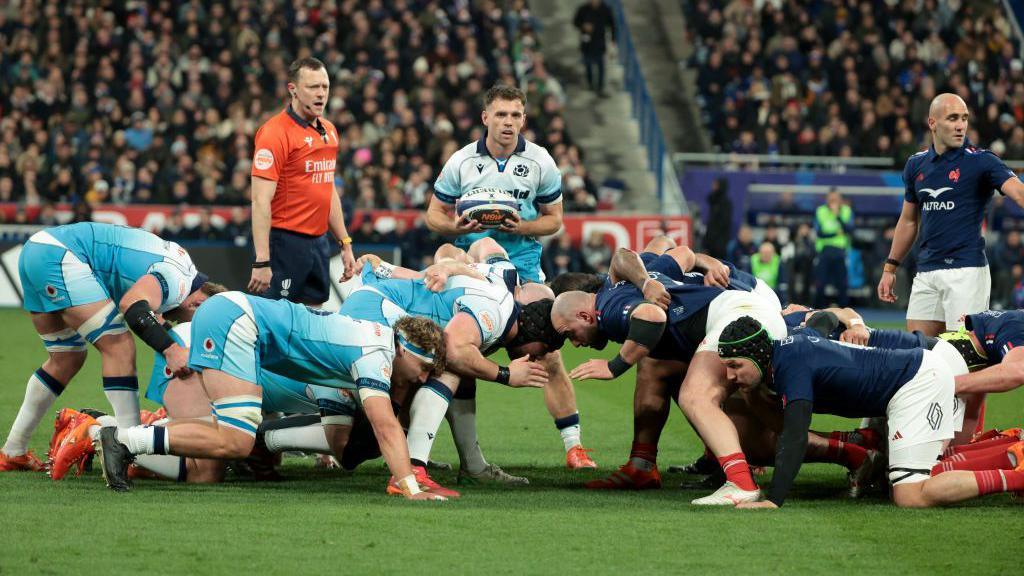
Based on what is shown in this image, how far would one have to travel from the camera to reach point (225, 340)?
24.4 ft

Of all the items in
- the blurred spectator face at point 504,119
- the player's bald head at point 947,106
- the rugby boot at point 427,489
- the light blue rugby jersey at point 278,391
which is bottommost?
the rugby boot at point 427,489

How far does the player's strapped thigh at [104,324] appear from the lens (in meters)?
8.33

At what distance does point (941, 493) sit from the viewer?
735 cm

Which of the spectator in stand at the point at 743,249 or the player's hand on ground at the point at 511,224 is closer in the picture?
the player's hand on ground at the point at 511,224

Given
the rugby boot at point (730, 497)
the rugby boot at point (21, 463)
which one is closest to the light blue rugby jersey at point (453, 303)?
the rugby boot at point (730, 497)

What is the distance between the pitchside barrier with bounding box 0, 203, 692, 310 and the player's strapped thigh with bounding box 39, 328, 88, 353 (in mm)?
10466

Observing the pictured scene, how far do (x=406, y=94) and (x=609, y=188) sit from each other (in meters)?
4.19

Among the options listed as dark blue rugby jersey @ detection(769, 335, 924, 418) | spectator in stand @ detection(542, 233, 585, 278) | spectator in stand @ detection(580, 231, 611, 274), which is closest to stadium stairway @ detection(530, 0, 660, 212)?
spectator in stand @ detection(580, 231, 611, 274)

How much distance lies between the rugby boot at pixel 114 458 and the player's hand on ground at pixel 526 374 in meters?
2.16

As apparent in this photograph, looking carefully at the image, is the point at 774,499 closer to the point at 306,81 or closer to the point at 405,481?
the point at 405,481

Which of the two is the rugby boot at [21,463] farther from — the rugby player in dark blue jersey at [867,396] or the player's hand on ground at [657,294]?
the rugby player in dark blue jersey at [867,396]

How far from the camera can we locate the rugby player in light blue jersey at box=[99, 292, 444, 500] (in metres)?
7.36

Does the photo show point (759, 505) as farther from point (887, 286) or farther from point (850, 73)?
point (850, 73)

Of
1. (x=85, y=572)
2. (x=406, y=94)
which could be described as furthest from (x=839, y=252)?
(x=85, y=572)
